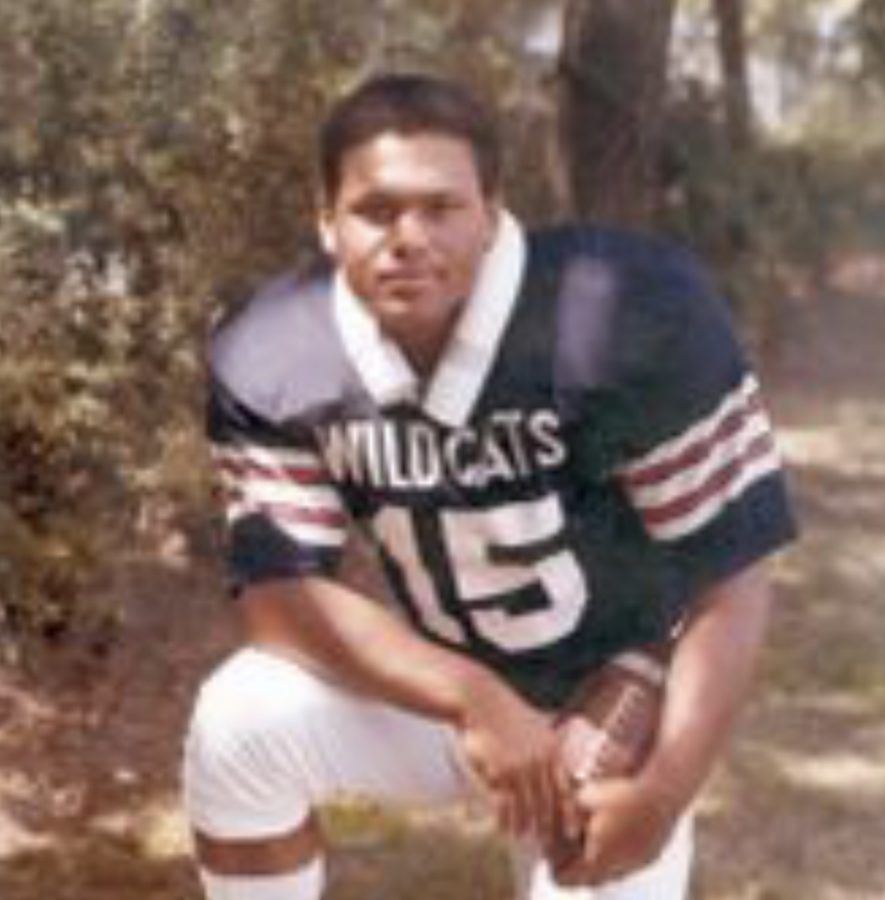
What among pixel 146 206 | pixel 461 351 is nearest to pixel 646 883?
pixel 461 351

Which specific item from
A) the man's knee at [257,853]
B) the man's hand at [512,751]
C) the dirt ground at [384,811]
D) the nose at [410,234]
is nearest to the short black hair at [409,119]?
the nose at [410,234]

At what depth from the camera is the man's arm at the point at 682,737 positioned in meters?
2.67

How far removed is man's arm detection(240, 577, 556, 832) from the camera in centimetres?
269

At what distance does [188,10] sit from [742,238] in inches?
197

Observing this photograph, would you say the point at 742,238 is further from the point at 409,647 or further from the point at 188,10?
the point at 409,647

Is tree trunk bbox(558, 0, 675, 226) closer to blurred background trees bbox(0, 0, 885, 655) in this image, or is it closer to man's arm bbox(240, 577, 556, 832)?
blurred background trees bbox(0, 0, 885, 655)

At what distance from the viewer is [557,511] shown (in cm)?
275

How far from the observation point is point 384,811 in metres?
4.32

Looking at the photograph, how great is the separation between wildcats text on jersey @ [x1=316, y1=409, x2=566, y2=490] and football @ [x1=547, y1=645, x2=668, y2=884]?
340mm

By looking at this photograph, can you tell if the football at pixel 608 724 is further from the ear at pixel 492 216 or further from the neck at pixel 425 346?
the ear at pixel 492 216

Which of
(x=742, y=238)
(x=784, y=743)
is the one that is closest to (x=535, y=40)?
(x=742, y=238)

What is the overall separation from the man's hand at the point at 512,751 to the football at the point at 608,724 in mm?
36

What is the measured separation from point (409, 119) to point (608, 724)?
2.79ft

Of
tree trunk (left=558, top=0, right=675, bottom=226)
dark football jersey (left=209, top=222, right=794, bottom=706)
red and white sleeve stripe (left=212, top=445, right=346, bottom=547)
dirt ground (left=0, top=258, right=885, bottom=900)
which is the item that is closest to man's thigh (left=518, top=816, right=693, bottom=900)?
dark football jersey (left=209, top=222, right=794, bottom=706)
